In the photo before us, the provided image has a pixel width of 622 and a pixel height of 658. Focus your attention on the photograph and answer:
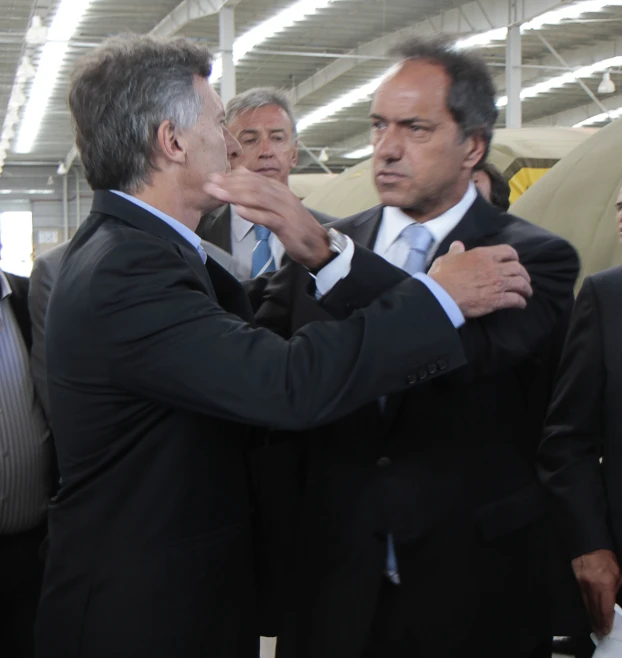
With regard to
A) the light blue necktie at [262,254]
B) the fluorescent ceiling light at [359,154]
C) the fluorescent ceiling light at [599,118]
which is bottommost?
the light blue necktie at [262,254]

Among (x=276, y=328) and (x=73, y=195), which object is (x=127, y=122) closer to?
(x=276, y=328)

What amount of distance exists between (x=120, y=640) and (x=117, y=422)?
375mm

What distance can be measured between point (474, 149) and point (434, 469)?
0.69 metres

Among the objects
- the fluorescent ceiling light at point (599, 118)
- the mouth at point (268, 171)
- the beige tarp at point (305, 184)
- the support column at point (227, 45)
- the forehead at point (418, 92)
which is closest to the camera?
the forehead at point (418, 92)

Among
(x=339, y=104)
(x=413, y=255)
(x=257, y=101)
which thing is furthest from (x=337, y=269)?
(x=339, y=104)

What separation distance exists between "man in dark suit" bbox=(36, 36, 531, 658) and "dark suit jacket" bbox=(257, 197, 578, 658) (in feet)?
0.65

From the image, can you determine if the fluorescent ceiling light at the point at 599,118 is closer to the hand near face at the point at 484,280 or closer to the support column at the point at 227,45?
the support column at the point at 227,45

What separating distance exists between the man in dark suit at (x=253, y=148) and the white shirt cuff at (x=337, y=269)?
1.69 m

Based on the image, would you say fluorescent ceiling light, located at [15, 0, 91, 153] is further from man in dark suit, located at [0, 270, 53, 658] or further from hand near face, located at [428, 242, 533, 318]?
hand near face, located at [428, 242, 533, 318]

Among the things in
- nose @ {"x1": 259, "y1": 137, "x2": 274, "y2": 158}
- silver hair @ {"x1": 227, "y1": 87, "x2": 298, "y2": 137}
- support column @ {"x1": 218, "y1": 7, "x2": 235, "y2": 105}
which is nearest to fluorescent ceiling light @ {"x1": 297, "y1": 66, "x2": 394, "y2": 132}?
support column @ {"x1": 218, "y1": 7, "x2": 235, "y2": 105}

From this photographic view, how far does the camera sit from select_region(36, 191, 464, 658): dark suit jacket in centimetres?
145

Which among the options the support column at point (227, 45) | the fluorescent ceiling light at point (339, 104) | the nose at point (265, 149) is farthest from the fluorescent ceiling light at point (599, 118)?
the nose at point (265, 149)

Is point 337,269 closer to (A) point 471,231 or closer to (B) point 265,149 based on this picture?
(A) point 471,231

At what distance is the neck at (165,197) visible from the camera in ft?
5.36
